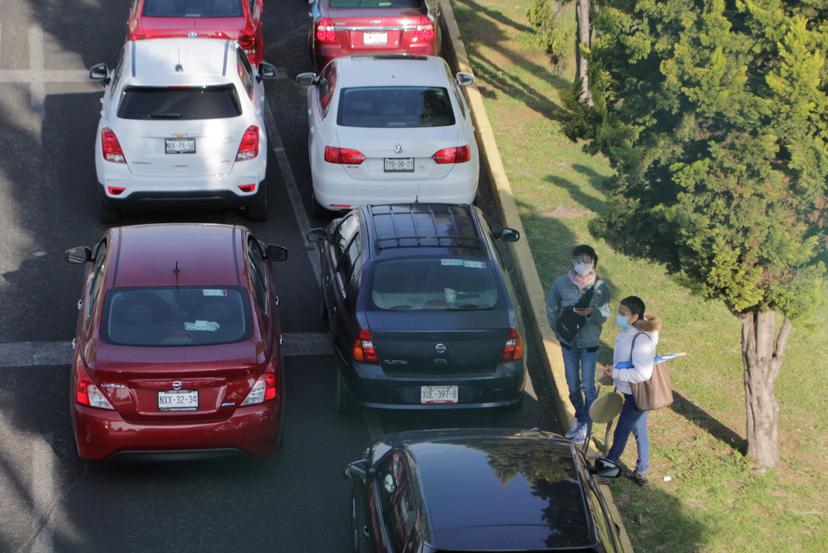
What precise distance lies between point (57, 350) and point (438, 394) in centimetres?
392

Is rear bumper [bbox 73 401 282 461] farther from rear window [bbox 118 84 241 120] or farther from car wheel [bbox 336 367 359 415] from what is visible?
rear window [bbox 118 84 241 120]

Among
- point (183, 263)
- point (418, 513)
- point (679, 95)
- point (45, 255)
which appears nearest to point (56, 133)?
point (45, 255)

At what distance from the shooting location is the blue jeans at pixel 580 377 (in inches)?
429

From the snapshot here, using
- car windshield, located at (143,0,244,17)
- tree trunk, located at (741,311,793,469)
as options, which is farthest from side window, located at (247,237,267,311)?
car windshield, located at (143,0,244,17)

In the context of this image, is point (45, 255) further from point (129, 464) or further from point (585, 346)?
point (585, 346)

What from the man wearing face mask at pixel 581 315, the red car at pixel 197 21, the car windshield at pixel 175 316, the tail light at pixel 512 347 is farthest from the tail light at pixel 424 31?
the car windshield at pixel 175 316

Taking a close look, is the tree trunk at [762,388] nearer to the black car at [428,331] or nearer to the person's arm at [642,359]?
the person's arm at [642,359]

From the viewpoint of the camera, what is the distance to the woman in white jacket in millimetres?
9742

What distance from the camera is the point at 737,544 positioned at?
9617mm

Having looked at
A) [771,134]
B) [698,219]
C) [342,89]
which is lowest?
[342,89]

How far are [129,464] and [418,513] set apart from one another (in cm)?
384

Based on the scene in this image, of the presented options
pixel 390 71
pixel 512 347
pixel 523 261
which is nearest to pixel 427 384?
pixel 512 347

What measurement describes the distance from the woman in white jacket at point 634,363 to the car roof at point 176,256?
3.17m

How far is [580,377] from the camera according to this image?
11156 mm
